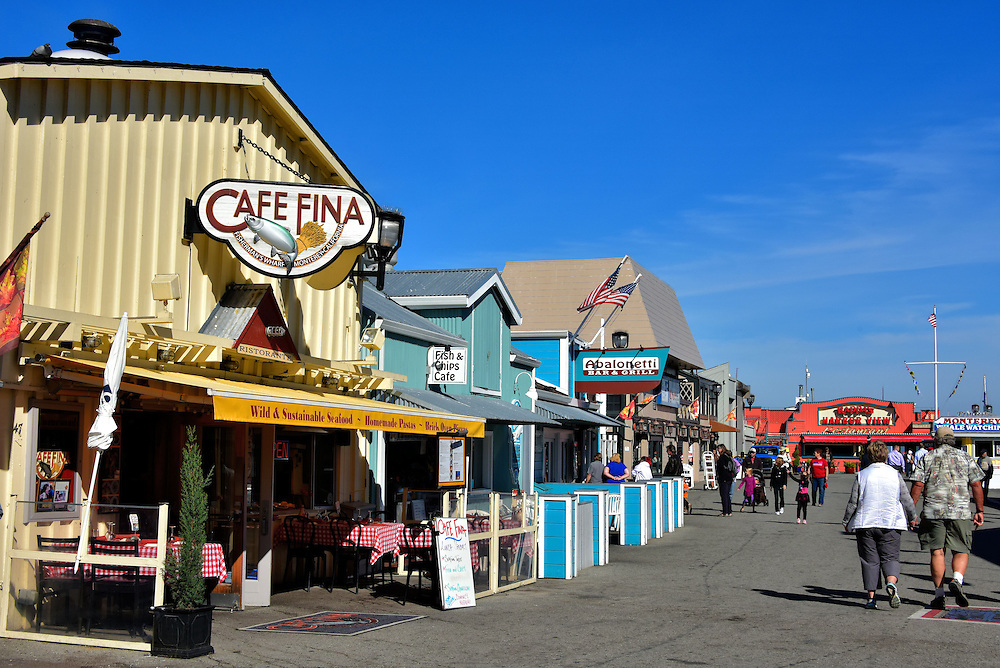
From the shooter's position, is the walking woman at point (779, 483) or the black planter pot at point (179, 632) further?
the walking woman at point (779, 483)

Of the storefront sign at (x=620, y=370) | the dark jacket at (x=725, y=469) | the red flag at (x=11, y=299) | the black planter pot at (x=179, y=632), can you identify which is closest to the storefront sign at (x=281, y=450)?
the black planter pot at (x=179, y=632)

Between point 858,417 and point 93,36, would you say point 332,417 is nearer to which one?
point 93,36

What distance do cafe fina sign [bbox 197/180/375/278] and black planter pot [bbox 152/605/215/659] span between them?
416 cm

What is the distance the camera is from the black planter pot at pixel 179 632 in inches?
305

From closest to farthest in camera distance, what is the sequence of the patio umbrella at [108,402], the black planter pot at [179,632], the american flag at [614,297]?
the black planter pot at [179,632], the patio umbrella at [108,402], the american flag at [614,297]

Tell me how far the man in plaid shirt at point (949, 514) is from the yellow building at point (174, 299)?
5314 millimetres

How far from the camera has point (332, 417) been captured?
980 centimetres

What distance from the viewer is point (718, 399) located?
185 ft

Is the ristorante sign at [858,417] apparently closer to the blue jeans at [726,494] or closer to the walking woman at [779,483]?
the walking woman at [779,483]

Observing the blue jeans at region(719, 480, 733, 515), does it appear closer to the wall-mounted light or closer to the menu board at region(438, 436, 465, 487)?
the menu board at region(438, 436, 465, 487)

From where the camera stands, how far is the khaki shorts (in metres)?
10.3

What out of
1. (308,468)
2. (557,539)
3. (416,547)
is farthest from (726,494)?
(416,547)

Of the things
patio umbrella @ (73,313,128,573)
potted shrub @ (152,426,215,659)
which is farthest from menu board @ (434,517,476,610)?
patio umbrella @ (73,313,128,573)

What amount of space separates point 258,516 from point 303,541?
3.37 feet
